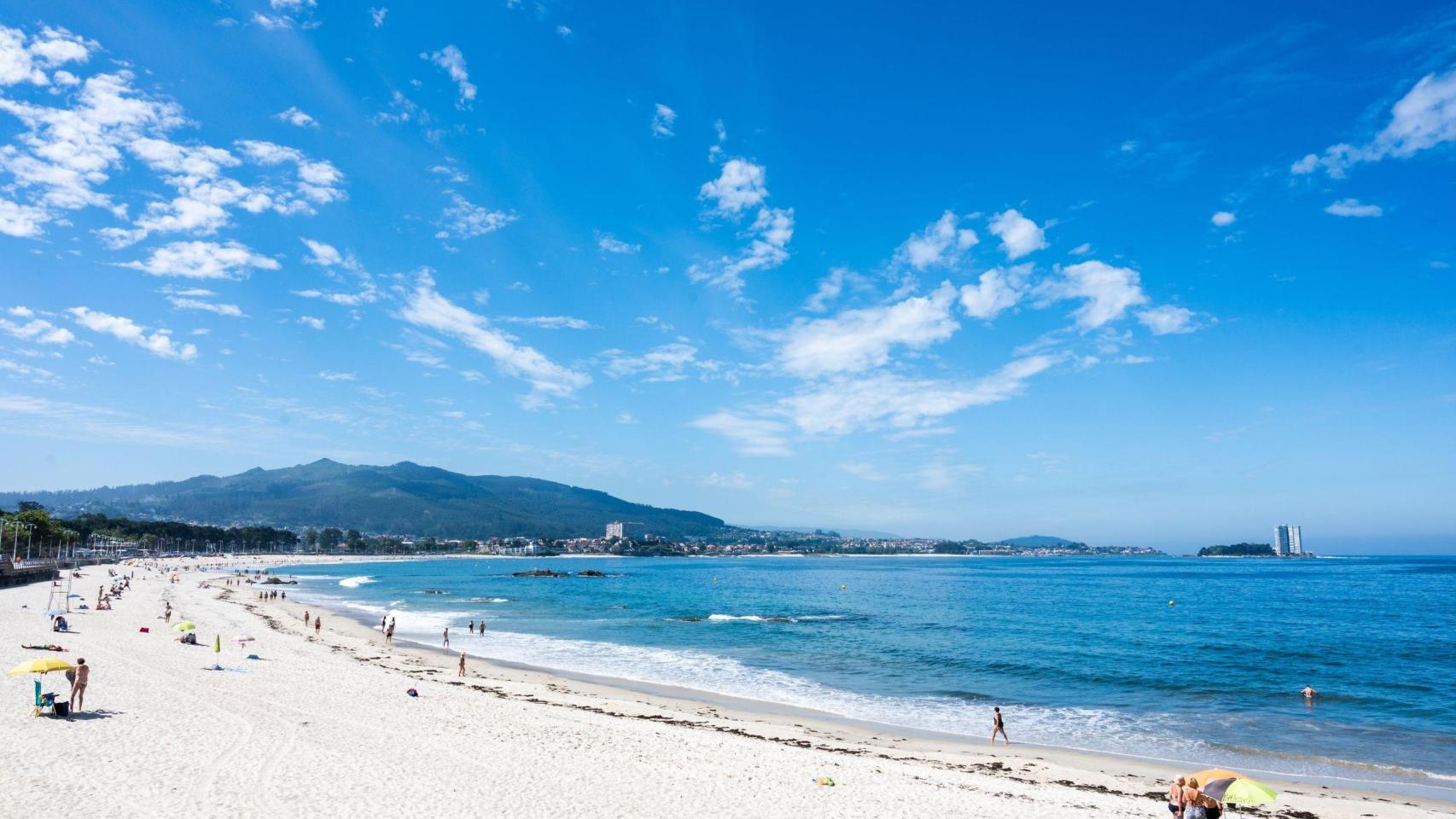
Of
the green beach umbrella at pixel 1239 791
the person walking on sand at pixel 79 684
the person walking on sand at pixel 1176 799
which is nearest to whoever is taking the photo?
the green beach umbrella at pixel 1239 791

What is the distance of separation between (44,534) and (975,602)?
116 metres

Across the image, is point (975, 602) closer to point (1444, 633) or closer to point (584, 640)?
point (1444, 633)

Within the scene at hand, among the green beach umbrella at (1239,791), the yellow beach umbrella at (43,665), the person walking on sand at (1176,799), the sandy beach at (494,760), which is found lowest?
the sandy beach at (494,760)

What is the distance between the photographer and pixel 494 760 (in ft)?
53.7

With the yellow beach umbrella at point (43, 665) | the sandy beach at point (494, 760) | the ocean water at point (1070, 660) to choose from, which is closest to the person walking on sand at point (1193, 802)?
the sandy beach at point (494, 760)

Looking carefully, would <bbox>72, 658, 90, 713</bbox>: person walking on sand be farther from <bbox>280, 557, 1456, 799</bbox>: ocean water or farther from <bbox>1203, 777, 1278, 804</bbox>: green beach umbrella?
<bbox>1203, 777, 1278, 804</bbox>: green beach umbrella

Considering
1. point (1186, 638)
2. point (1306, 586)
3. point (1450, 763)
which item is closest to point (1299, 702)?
point (1450, 763)

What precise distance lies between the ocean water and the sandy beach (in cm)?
335

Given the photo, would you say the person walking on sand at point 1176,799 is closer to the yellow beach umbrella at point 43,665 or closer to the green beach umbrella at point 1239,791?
the green beach umbrella at point 1239,791

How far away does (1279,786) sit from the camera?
1681 centimetres

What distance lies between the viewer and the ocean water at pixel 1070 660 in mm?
21703

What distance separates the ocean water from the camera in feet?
71.2

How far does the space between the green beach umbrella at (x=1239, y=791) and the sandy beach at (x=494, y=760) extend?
247cm

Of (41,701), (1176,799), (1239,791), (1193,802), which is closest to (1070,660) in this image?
(1176,799)
